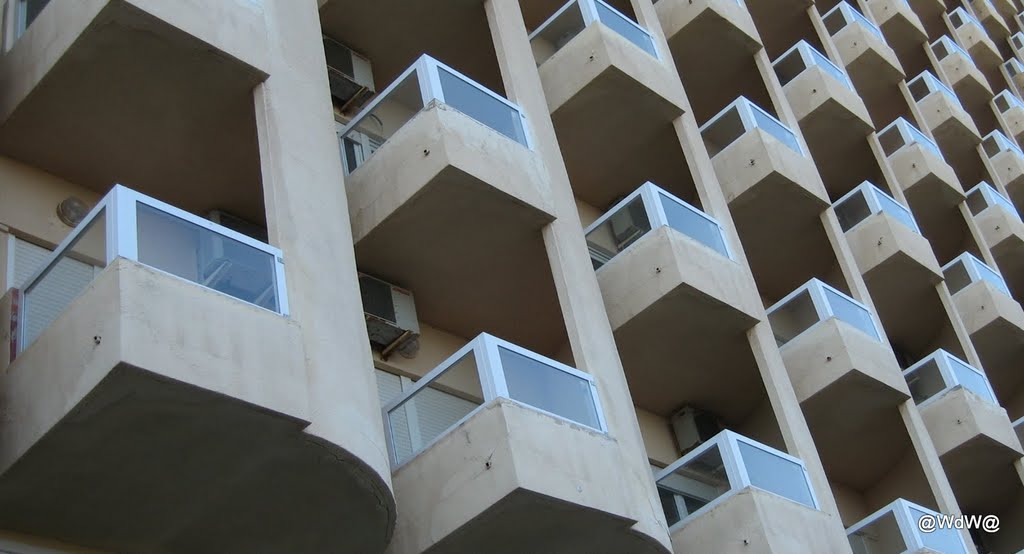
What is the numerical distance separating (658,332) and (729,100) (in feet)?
28.8

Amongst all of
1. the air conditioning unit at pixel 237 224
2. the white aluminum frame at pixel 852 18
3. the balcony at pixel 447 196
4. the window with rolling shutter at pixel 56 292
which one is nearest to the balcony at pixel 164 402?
the window with rolling shutter at pixel 56 292

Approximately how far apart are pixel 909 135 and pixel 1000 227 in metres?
3.39

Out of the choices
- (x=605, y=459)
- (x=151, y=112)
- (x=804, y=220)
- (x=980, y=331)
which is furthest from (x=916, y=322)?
(x=151, y=112)

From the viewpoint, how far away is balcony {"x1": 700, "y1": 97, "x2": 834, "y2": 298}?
2150 centimetres

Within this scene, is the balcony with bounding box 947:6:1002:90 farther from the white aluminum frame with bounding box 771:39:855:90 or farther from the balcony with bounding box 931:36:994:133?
the white aluminum frame with bounding box 771:39:855:90

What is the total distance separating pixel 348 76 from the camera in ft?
58.7

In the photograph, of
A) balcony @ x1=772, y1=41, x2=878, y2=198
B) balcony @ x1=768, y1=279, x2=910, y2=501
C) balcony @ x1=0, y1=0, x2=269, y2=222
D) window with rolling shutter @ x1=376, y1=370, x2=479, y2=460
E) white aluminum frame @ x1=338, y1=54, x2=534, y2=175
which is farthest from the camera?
balcony @ x1=772, y1=41, x2=878, y2=198

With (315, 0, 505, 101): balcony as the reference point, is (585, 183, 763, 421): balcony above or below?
below

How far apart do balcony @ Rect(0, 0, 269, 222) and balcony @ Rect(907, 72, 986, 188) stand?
22.0m

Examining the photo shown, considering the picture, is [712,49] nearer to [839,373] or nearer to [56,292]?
[839,373]

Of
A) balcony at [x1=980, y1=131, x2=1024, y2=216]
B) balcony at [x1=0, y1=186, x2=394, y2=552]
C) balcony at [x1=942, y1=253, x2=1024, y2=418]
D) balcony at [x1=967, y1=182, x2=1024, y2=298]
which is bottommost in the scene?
balcony at [x1=0, y1=186, x2=394, y2=552]

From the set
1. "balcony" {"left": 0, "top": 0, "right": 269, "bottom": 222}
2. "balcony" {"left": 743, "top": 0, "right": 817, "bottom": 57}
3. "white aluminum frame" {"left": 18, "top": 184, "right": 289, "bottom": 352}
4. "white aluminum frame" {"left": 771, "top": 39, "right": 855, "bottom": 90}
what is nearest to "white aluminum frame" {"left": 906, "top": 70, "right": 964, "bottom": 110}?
"balcony" {"left": 743, "top": 0, "right": 817, "bottom": 57}

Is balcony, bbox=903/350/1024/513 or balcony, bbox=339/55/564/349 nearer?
balcony, bbox=339/55/564/349

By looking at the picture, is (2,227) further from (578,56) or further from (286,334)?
(578,56)
